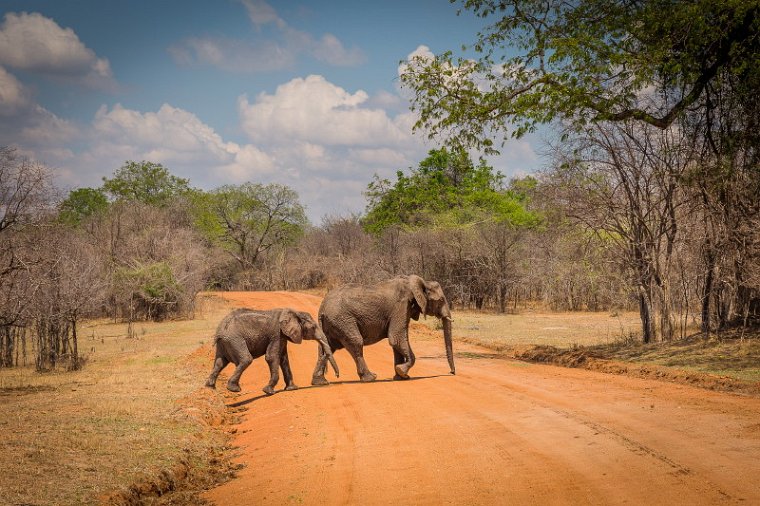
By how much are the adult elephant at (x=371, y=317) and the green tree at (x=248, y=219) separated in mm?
52398

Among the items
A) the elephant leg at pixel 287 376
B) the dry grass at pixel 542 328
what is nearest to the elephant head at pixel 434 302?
the elephant leg at pixel 287 376

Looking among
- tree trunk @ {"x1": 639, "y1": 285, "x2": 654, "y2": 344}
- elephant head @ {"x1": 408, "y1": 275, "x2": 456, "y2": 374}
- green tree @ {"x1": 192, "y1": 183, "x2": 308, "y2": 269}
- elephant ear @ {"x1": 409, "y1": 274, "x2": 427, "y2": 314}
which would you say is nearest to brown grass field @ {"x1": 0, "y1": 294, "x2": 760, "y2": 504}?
tree trunk @ {"x1": 639, "y1": 285, "x2": 654, "y2": 344}

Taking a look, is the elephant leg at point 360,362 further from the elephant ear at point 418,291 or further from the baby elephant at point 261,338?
the elephant ear at point 418,291

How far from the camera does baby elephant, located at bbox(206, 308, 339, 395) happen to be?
47.5 feet

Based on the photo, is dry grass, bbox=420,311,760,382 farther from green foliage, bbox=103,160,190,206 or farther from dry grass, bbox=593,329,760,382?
green foliage, bbox=103,160,190,206

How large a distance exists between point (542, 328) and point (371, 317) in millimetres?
15264

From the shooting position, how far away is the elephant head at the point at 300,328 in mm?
14750

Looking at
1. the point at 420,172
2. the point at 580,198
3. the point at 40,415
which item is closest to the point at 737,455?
the point at 40,415

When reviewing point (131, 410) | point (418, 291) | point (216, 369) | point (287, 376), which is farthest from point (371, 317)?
point (131, 410)

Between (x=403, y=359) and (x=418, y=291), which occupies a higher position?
(x=418, y=291)

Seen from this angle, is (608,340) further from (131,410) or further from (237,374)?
(131,410)

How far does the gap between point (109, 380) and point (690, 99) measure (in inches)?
613

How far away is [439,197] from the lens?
52281mm

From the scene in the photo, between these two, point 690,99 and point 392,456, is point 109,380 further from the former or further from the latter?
point 690,99
